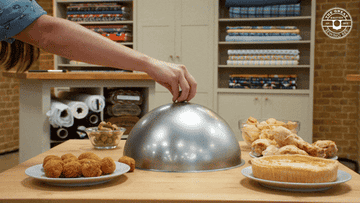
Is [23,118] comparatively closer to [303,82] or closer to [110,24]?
[110,24]

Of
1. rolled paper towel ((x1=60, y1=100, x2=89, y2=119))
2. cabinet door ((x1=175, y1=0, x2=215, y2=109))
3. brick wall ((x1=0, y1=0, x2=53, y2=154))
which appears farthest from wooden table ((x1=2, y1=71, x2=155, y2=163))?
brick wall ((x1=0, y1=0, x2=53, y2=154))

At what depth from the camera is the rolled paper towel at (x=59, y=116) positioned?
7.10ft

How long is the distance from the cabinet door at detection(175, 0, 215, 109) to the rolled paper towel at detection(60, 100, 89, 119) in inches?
83.8

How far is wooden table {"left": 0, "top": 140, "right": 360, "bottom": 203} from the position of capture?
0.65 meters

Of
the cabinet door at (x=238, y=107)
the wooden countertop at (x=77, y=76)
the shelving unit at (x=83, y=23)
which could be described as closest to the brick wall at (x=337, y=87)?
the cabinet door at (x=238, y=107)

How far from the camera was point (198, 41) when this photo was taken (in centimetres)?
420

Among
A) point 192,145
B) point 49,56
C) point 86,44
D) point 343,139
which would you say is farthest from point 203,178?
point 49,56

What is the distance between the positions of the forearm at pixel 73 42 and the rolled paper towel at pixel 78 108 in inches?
53.5

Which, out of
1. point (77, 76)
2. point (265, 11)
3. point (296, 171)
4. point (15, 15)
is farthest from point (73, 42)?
point (265, 11)

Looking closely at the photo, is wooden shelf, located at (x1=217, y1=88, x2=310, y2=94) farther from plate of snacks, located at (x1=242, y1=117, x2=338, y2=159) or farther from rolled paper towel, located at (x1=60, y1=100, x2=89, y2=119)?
plate of snacks, located at (x1=242, y1=117, x2=338, y2=159)

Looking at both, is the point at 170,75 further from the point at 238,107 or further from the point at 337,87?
the point at 337,87

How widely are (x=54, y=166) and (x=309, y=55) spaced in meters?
4.04

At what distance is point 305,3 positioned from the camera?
14.0ft

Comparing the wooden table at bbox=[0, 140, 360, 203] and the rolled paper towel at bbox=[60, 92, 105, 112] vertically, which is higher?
the rolled paper towel at bbox=[60, 92, 105, 112]
